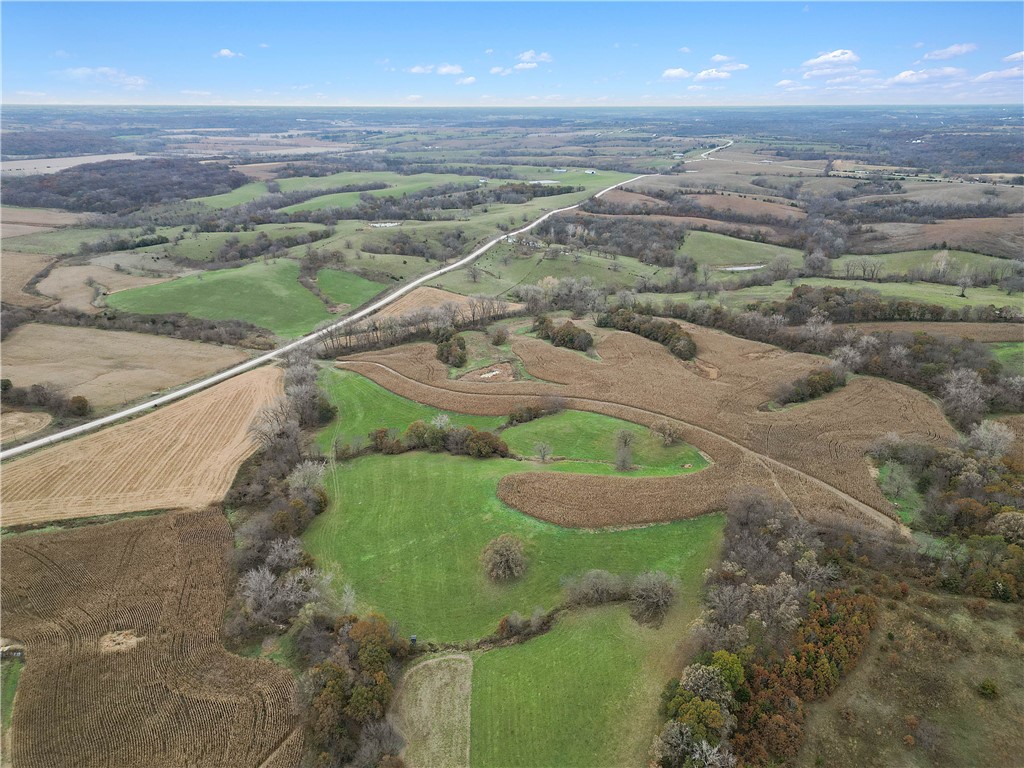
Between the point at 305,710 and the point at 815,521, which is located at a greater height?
the point at 815,521

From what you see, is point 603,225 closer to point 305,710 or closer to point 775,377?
point 775,377

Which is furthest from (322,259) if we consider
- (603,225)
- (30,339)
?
(603,225)

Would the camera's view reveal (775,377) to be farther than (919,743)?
Yes

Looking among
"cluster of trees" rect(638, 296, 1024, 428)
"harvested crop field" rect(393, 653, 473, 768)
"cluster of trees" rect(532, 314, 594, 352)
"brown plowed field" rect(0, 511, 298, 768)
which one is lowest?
"harvested crop field" rect(393, 653, 473, 768)

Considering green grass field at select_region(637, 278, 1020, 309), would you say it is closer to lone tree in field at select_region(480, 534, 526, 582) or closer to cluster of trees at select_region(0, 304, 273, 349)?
lone tree in field at select_region(480, 534, 526, 582)

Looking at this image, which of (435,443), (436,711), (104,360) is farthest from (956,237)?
(104,360)

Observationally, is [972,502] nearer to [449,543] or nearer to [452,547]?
[452,547]

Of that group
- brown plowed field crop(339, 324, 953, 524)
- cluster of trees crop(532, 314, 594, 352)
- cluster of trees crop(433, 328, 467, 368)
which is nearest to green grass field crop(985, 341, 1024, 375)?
brown plowed field crop(339, 324, 953, 524)
